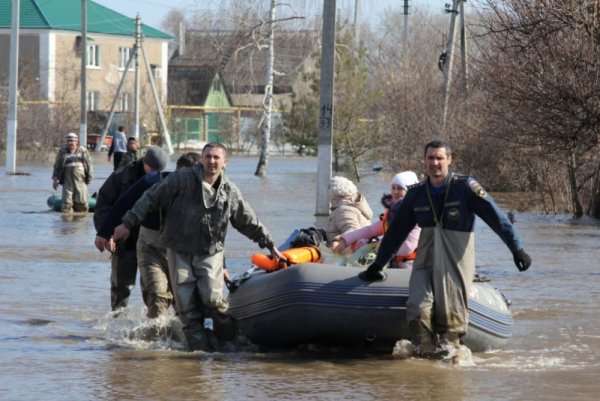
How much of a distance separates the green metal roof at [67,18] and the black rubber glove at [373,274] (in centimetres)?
6549

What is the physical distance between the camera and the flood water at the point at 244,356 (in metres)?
8.98

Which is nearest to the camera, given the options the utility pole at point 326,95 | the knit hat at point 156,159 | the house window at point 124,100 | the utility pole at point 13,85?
the knit hat at point 156,159

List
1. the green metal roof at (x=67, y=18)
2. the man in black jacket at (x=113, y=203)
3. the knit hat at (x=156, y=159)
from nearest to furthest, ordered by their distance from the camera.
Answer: the knit hat at (x=156, y=159)
the man in black jacket at (x=113, y=203)
the green metal roof at (x=67, y=18)

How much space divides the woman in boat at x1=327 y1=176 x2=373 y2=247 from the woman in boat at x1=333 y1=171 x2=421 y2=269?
50cm

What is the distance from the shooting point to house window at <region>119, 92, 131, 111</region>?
7182 centimetres

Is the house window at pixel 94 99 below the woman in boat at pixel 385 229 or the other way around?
the other way around

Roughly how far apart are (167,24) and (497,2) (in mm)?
118519

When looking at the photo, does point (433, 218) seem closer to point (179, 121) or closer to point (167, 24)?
point (179, 121)

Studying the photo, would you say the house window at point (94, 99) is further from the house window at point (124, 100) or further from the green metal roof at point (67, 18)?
the green metal roof at point (67, 18)

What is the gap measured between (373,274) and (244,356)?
1240 mm

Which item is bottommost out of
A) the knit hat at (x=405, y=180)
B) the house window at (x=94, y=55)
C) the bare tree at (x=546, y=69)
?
the knit hat at (x=405, y=180)

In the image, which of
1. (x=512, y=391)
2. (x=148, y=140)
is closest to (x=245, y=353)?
(x=512, y=391)

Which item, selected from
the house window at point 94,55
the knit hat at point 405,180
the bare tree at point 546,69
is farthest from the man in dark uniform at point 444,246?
the house window at point 94,55

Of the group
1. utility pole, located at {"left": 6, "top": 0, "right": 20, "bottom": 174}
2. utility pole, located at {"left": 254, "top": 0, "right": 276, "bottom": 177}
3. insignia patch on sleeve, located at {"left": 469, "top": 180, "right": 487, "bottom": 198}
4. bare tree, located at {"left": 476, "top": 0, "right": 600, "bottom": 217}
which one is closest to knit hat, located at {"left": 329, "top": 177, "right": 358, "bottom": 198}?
insignia patch on sleeve, located at {"left": 469, "top": 180, "right": 487, "bottom": 198}
